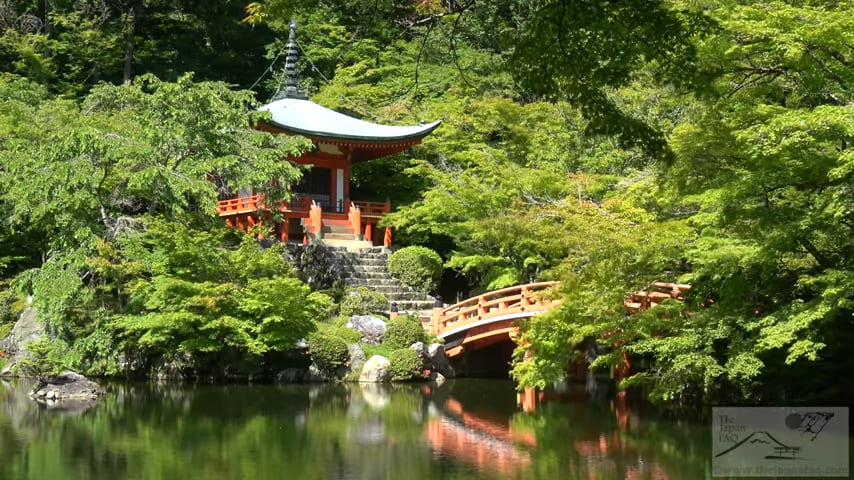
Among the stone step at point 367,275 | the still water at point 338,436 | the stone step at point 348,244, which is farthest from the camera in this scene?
the stone step at point 348,244

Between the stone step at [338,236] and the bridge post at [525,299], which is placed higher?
the stone step at [338,236]

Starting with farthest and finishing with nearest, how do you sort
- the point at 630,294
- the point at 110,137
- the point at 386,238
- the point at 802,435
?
the point at 386,238 → the point at 110,137 → the point at 630,294 → the point at 802,435

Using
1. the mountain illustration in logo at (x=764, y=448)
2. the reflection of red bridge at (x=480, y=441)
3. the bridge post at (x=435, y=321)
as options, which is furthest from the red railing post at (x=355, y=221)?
the mountain illustration in logo at (x=764, y=448)

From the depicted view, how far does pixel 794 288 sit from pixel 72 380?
10090 millimetres

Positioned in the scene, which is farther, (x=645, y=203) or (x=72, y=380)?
(x=645, y=203)

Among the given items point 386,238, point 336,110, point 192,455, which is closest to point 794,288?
point 192,455

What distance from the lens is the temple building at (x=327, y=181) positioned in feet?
66.1

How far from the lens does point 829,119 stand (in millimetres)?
8820

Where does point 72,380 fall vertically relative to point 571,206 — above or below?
below

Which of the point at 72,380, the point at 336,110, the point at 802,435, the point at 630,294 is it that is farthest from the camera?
the point at 336,110

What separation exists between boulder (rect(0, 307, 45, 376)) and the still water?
3.77 feet

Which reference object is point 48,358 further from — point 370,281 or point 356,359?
point 370,281

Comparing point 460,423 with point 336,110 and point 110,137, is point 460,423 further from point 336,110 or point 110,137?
point 336,110

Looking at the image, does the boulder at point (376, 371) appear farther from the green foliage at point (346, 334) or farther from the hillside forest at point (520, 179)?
the hillside forest at point (520, 179)
